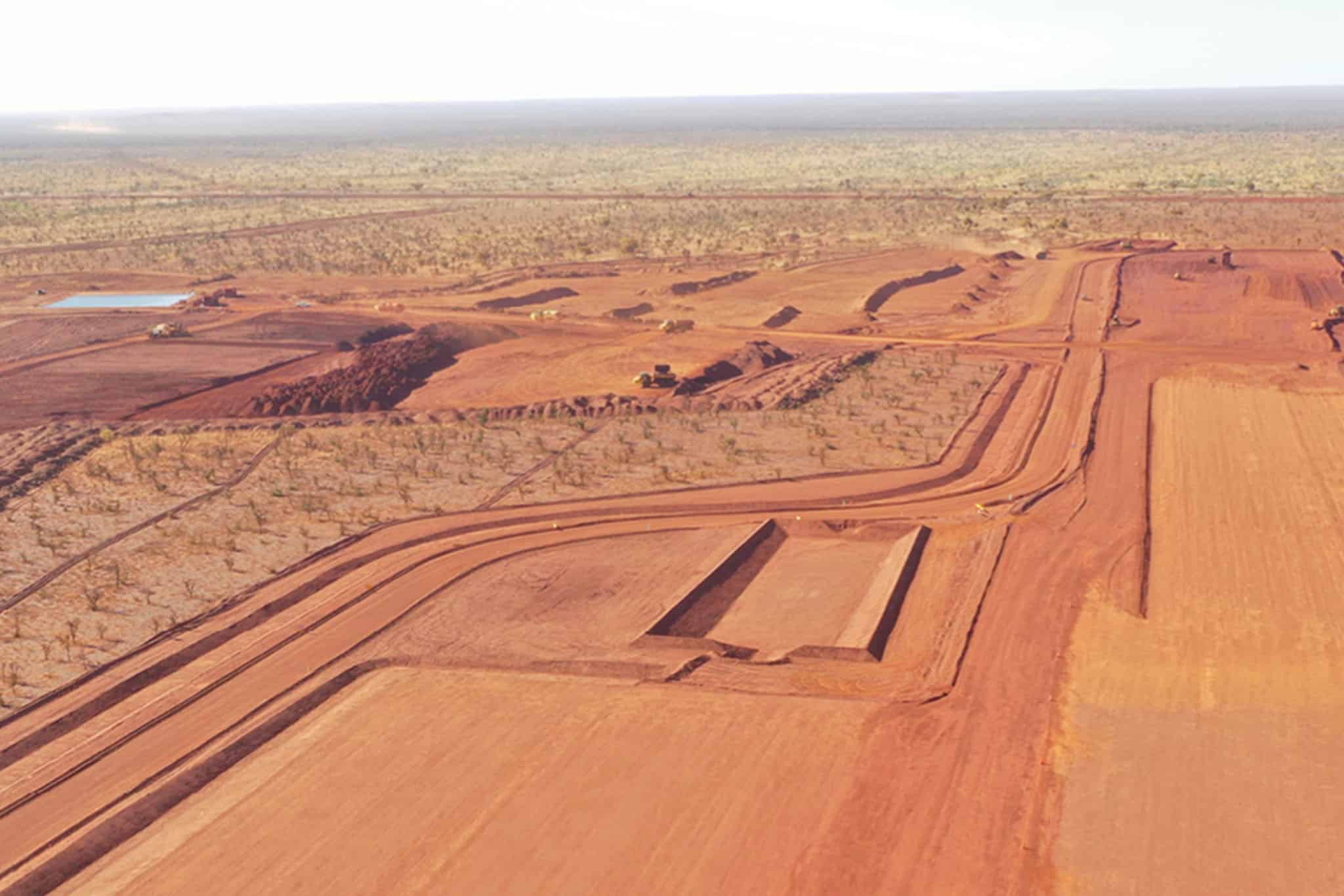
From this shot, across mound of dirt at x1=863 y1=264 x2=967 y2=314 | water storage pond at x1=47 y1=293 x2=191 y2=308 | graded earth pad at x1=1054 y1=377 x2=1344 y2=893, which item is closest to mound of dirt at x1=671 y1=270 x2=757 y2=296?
mound of dirt at x1=863 y1=264 x2=967 y2=314

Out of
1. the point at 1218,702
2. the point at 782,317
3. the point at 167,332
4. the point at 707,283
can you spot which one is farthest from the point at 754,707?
the point at 707,283

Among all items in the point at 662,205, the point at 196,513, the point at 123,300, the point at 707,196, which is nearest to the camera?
the point at 196,513

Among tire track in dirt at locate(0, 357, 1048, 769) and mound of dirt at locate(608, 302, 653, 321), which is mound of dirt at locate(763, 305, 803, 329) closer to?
mound of dirt at locate(608, 302, 653, 321)

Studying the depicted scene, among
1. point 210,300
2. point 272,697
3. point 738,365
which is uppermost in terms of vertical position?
point 210,300

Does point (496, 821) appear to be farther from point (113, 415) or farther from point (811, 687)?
point (113, 415)

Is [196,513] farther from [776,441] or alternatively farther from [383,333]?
[383,333]

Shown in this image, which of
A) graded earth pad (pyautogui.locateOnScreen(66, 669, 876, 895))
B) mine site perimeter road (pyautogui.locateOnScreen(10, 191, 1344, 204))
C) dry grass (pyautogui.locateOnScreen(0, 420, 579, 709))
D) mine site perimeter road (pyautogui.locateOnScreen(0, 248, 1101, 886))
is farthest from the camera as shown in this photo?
mine site perimeter road (pyautogui.locateOnScreen(10, 191, 1344, 204))

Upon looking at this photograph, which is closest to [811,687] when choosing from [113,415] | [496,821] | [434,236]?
[496,821]
